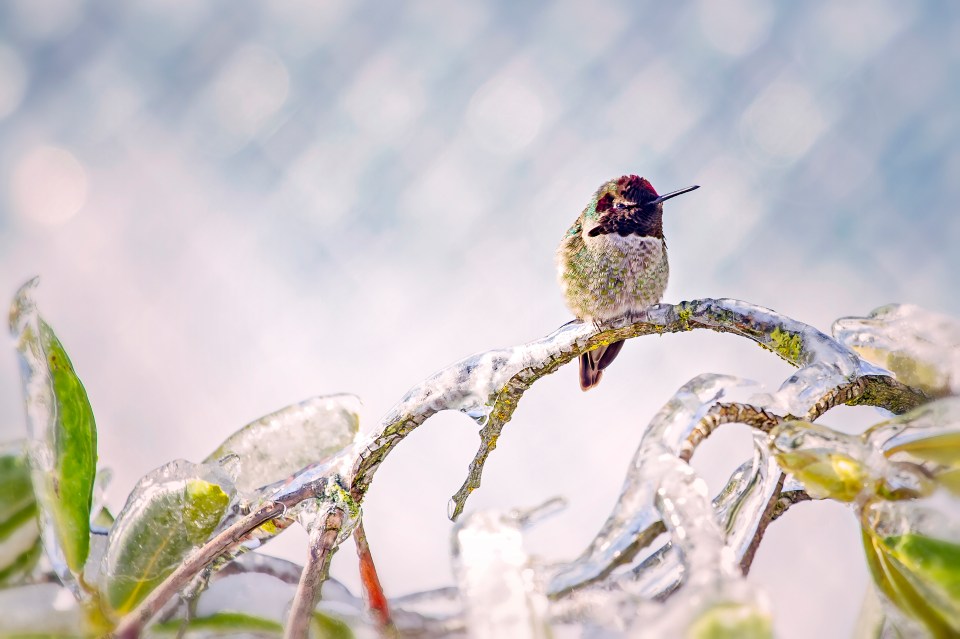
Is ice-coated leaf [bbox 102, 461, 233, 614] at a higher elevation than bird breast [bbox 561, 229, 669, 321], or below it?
below

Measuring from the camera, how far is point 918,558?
0.28 meters

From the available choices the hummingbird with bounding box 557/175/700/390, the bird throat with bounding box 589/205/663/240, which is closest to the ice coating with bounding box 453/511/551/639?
the hummingbird with bounding box 557/175/700/390

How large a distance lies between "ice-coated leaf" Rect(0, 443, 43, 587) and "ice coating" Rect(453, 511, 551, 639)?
0.30 m

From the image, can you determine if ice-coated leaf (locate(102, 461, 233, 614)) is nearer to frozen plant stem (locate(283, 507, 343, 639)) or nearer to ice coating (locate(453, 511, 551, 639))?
frozen plant stem (locate(283, 507, 343, 639))

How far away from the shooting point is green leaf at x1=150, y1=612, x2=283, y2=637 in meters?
0.41

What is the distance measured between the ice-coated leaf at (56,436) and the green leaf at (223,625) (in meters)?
0.06

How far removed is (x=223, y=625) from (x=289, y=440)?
0.11 meters

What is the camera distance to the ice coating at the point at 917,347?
0.42 m

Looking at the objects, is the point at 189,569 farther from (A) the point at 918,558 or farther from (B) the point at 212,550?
(A) the point at 918,558

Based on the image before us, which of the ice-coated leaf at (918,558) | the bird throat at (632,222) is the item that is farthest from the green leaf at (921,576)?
the bird throat at (632,222)

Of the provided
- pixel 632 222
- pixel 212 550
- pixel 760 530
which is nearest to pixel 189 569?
pixel 212 550

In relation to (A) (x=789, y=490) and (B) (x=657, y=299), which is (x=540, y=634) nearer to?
(A) (x=789, y=490)

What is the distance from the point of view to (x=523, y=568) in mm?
285

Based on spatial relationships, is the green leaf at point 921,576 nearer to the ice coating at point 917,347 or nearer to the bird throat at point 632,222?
the ice coating at point 917,347
